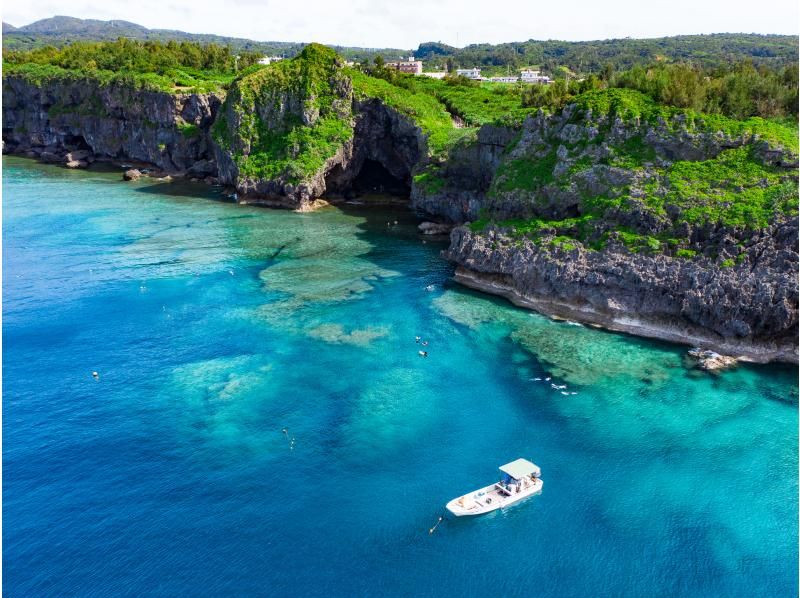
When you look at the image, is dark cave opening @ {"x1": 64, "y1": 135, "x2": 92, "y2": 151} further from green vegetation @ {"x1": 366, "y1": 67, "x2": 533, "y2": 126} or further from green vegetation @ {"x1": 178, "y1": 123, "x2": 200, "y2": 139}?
green vegetation @ {"x1": 366, "y1": 67, "x2": 533, "y2": 126}

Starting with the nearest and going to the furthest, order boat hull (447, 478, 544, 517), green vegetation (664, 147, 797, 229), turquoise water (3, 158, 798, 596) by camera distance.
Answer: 1. turquoise water (3, 158, 798, 596)
2. boat hull (447, 478, 544, 517)
3. green vegetation (664, 147, 797, 229)

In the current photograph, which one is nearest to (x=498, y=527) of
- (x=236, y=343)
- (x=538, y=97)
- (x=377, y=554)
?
(x=377, y=554)

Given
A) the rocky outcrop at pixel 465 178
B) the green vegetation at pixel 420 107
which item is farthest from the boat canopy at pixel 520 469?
the green vegetation at pixel 420 107

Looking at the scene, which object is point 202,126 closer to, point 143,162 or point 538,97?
point 143,162

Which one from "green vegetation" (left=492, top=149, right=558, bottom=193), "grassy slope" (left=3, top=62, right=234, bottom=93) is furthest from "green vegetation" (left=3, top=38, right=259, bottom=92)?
"green vegetation" (left=492, top=149, right=558, bottom=193)

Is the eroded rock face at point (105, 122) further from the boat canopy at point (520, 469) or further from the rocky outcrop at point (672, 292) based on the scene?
the boat canopy at point (520, 469)

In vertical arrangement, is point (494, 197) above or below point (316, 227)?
above
